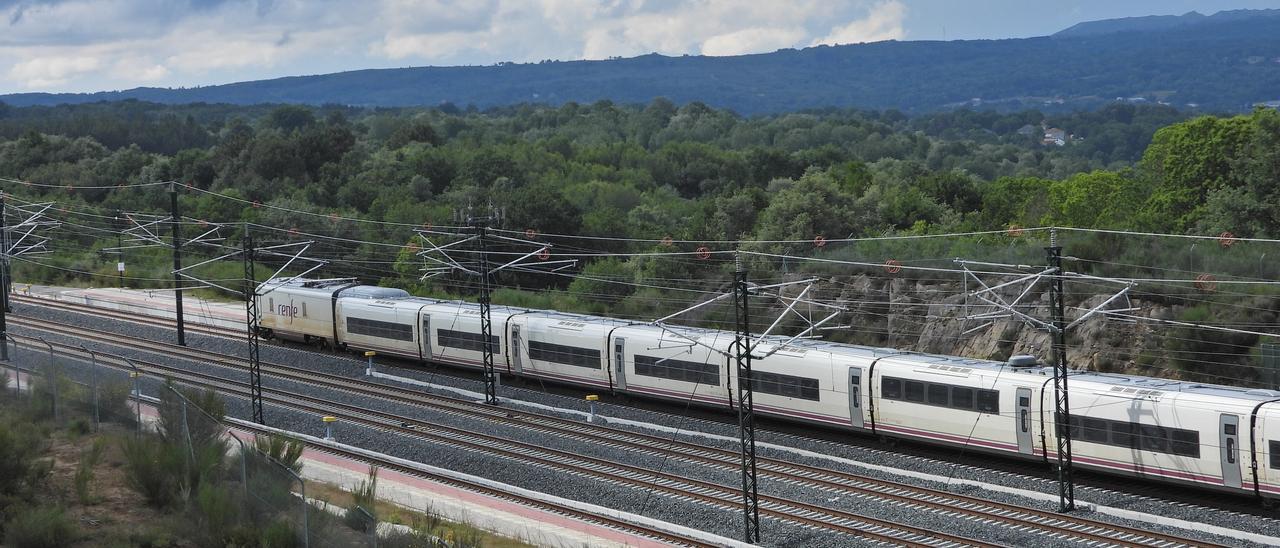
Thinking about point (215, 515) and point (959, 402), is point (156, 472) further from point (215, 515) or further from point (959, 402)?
point (959, 402)

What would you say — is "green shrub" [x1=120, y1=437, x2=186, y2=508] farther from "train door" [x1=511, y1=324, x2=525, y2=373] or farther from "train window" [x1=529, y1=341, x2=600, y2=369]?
"train door" [x1=511, y1=324, x2=525, y2=373]

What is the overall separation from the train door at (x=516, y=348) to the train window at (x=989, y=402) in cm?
1779

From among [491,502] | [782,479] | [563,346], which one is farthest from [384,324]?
[782,479]

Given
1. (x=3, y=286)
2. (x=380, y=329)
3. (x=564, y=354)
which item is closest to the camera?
(x=564, y=354)

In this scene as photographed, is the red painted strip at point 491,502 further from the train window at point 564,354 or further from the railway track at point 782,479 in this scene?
the train window at point 564,354

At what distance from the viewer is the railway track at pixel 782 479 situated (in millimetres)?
24984

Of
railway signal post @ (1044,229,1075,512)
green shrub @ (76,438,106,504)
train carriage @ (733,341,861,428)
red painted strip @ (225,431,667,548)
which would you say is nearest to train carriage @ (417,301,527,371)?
red painted strip @ (225,431,667,548)

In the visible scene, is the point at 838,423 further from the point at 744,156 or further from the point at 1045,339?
the point at 744,156

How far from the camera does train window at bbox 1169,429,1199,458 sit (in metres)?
26.4

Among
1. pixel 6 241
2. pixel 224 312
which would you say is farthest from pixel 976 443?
pixel 6 241

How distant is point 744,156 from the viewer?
127312mm

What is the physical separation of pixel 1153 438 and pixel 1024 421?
10.2ft

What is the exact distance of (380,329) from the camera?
47.7 metres

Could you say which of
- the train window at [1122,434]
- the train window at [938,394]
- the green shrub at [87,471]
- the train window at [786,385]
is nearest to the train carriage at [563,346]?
the train window at [786,385]
